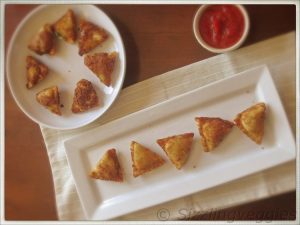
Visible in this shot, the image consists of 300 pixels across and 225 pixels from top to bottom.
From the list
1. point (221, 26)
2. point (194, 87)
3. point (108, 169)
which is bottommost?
point (108, 169)

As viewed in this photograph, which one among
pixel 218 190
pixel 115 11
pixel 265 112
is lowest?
pixel 218 190

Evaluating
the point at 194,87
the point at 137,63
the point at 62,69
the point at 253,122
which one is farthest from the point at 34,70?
the point at 253,122

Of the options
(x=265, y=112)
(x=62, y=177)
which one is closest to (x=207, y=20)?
(x=265, y=112)

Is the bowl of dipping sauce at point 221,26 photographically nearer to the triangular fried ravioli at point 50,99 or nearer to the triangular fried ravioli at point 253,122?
the triangular fried ravioli at point 253,122

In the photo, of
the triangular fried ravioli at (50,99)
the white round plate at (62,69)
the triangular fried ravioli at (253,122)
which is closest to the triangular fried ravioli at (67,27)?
the white round plate at (62,69)

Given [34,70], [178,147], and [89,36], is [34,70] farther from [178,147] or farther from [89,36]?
[178,147]

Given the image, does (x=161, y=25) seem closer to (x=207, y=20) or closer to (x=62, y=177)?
(x=207, y=20)
